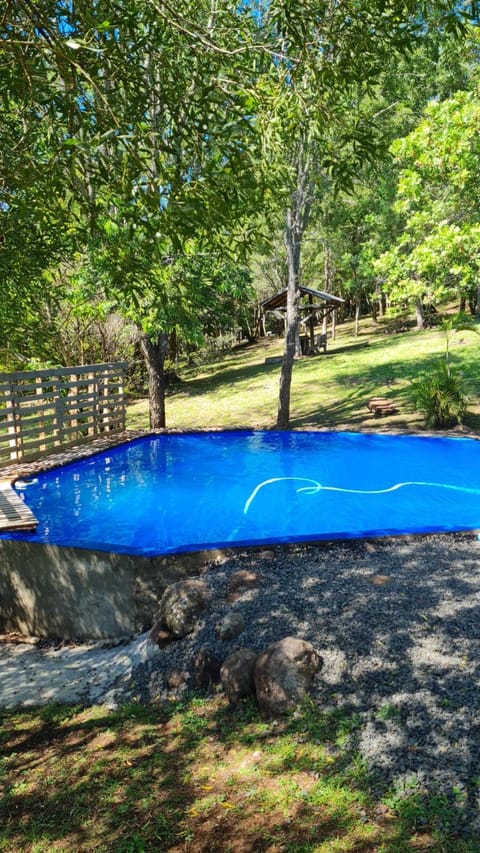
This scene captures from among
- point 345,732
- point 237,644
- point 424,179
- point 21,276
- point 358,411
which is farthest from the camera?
point 358,411

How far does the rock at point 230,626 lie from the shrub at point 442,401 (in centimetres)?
1069

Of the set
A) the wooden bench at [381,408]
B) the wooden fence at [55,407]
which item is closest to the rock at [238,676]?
the wooden fence at [55,407]

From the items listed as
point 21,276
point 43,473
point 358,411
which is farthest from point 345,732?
point 358,411

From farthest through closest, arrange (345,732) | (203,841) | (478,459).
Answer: (478,459), (345,732), (203,841)

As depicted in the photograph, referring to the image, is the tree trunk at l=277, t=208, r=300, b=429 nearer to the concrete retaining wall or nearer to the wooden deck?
the wooden deck

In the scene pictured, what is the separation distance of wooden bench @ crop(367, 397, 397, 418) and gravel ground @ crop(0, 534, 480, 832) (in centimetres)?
920

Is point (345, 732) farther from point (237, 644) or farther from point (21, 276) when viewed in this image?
point (21, 276)

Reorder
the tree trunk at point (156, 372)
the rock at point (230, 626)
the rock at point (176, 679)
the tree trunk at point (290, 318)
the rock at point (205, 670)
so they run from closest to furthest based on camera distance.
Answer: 1. the rock at point (205, 670)
2. the rock at point (176, 679)
3. the rock at point (230, 626)
4. the tree trunk at point (290, 318)
5. the tree trunk at point (156, 372)

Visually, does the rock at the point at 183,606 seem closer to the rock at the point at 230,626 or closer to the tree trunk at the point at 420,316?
the rock at the point at 230,626

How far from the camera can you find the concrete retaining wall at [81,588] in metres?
6.89

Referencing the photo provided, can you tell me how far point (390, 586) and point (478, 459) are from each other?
730cm

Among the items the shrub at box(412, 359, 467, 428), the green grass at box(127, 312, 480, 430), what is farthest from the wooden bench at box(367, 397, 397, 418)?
the shrub at box(412, 359, 467, 428)

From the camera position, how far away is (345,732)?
12.6 feet

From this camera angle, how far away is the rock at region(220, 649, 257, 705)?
4.55 metres
